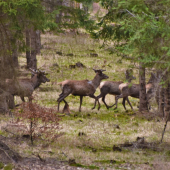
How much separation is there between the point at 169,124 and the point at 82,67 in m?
16.9

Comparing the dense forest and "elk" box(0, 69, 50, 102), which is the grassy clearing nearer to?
the dense forest

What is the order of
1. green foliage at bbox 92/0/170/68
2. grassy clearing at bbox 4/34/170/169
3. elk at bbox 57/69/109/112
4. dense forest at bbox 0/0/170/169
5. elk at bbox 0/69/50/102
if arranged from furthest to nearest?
elk at bbox 57/69/109/112 < elk at bbox 0/69/50/102 < grassy clearing at bbox 4/34/170/169 < dense forest at bbox 0/0/170/169 < green foliage at bbox 92/0/170/68

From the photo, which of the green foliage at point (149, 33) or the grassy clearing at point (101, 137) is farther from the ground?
the green foliage at point (149, 33)

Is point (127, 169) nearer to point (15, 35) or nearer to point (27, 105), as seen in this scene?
point (27, 105)

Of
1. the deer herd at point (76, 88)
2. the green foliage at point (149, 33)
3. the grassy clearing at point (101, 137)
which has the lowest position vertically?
the grassy clearing at point (101, 137)

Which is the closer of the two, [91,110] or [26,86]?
[26,86]

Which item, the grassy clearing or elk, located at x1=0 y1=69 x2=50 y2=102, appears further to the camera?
elk, located at x1=0 y1=69 x2=50 y2=102

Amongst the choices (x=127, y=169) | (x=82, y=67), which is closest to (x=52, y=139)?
(x=127, y=169)

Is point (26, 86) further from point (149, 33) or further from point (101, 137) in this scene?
point (149, 33)

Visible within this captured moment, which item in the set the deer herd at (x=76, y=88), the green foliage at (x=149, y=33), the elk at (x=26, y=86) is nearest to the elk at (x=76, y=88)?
the deer herd at (x=76, y=88)

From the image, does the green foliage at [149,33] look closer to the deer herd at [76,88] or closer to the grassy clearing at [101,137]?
the grassy clearing at [101,137]

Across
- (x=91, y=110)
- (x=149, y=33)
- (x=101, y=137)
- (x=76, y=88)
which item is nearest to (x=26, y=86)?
(x=76, y=88)

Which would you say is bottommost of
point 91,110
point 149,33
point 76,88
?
point 91,110

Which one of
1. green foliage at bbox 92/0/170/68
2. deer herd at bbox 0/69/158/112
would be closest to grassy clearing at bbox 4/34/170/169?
deer herd at bbox 0/69/158/112
